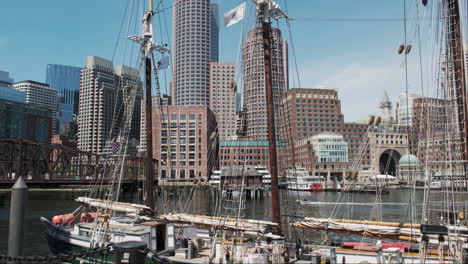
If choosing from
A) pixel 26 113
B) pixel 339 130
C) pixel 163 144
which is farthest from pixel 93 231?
pixel 26 113

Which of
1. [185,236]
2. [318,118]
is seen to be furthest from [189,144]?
[185,236]

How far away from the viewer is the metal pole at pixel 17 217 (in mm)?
11218

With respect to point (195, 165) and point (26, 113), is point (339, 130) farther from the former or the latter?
point (26, 113)

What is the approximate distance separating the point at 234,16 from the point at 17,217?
629 inches

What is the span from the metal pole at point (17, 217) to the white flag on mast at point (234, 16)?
1489 cm

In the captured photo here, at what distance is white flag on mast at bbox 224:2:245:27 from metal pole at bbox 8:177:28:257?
48.9 ft

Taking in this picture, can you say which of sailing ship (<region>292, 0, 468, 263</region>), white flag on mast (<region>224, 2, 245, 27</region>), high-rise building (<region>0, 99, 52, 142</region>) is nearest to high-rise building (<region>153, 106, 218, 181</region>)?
high-rise building (<region>0, 99, 52, 142</region>)

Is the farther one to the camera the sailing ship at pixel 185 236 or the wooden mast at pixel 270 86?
the wooden mast at pixel 270 86

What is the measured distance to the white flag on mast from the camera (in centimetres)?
2128

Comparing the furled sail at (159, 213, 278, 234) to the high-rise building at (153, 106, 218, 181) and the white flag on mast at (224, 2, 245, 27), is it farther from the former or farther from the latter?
the high-rise building at (153, 106, 218, 181)

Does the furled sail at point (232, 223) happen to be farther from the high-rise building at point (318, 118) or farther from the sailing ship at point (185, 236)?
the high-rise building at point (318, 118)

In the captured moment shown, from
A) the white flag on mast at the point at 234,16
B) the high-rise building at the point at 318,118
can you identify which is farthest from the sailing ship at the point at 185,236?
the high-rise building at the point at 318,118

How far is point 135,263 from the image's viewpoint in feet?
41.7

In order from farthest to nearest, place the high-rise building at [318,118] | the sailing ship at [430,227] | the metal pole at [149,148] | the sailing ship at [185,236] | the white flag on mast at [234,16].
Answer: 1. the high-rise building at [318,118]
2. the metal pole at [149,148]
3. the white flag on mast at [234,16]
4. the sailing ship at [185,236]
5. the sailing ship at [430,227]
